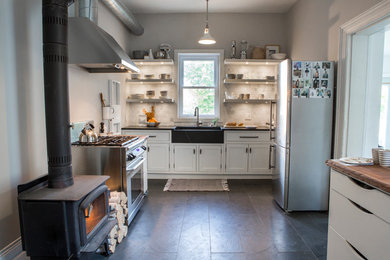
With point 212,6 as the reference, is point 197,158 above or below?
below

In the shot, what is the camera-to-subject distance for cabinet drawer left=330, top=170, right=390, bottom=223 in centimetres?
130

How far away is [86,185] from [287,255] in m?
1.77

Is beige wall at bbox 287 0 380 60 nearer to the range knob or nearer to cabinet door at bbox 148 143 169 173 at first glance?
the range knob

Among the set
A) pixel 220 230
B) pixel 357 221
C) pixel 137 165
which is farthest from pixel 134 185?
pixel 357 221

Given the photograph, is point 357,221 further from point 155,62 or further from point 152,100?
point 155,62

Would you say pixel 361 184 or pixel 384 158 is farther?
pixel 384 158

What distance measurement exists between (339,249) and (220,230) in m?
1.23

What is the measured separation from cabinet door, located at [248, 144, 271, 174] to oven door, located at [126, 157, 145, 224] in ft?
6.56

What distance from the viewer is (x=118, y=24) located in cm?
430

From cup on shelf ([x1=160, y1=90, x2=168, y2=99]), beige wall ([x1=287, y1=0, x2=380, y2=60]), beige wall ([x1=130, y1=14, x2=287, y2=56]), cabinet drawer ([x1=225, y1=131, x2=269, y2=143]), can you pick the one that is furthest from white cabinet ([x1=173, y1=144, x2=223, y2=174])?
beige wall ([x1=287, y1=0, x2=380, y2=60])

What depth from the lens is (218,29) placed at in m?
4.89

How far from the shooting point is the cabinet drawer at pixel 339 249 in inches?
60.6

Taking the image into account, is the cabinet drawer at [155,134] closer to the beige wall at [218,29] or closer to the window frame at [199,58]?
the window frame at [199,58]

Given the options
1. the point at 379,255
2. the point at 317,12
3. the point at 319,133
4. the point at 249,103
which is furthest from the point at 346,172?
the point at 249,103
